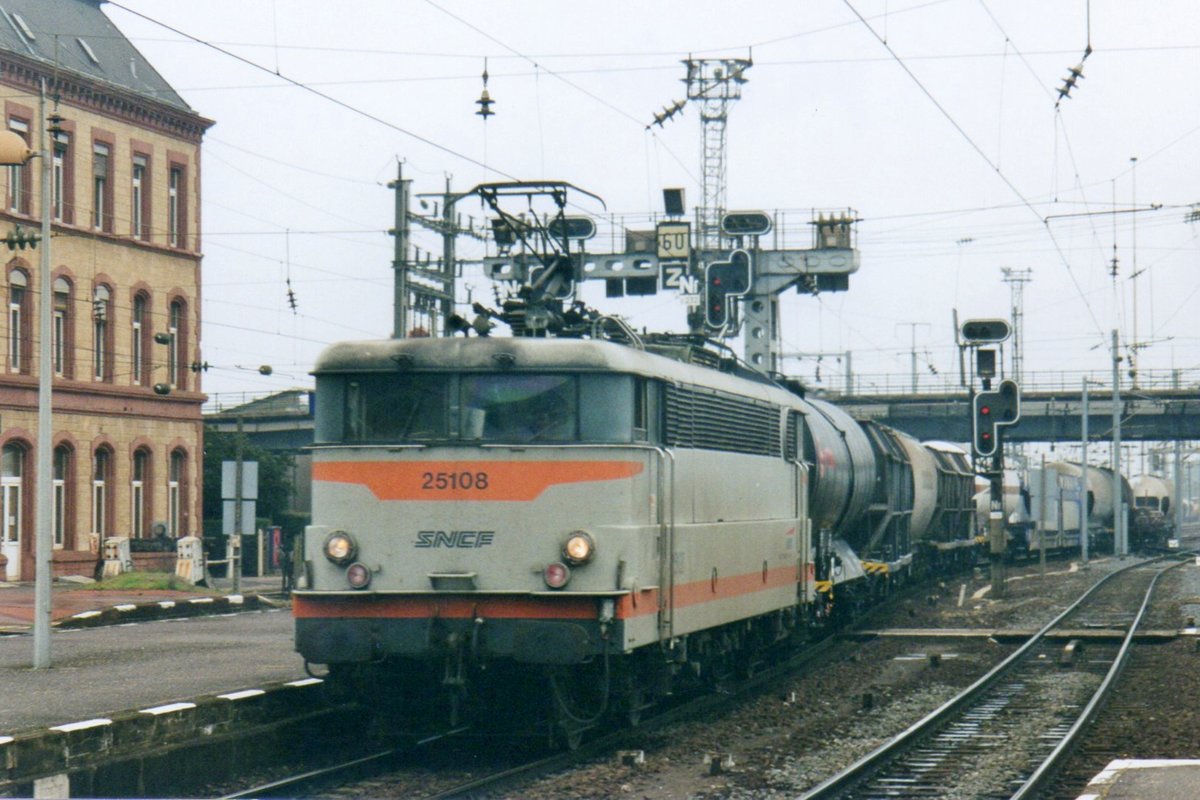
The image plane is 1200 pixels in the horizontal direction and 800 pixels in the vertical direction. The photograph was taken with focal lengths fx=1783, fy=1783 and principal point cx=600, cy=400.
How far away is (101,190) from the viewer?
146 ft

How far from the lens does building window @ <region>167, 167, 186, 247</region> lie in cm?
4725

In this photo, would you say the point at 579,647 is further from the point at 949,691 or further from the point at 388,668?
the point at 949,691

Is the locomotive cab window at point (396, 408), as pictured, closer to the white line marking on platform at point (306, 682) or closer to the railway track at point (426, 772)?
the white line marking on platform at point (306, 682)

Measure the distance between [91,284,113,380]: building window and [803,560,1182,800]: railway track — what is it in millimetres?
26870

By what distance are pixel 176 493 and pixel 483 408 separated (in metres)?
36.6

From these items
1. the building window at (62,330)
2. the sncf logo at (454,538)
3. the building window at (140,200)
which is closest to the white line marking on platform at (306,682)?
the sncf logo at (454,538)

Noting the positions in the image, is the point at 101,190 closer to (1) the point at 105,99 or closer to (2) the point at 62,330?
(1) the point at 105,99

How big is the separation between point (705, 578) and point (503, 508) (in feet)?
9.47

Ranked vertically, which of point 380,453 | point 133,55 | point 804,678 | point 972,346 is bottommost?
point 804,678

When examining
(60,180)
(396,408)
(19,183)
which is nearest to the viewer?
(396,408)

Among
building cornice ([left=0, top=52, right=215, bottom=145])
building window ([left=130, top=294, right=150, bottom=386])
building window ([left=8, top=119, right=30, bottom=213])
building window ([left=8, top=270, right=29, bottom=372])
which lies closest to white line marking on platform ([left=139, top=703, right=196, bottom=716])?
building cornice ([left=0, top=52, right=215, bottom=145])

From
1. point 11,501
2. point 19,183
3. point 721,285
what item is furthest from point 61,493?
point 721,285

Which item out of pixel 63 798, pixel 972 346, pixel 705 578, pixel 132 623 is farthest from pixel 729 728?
pixel 972 346

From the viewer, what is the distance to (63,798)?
37.6ft
